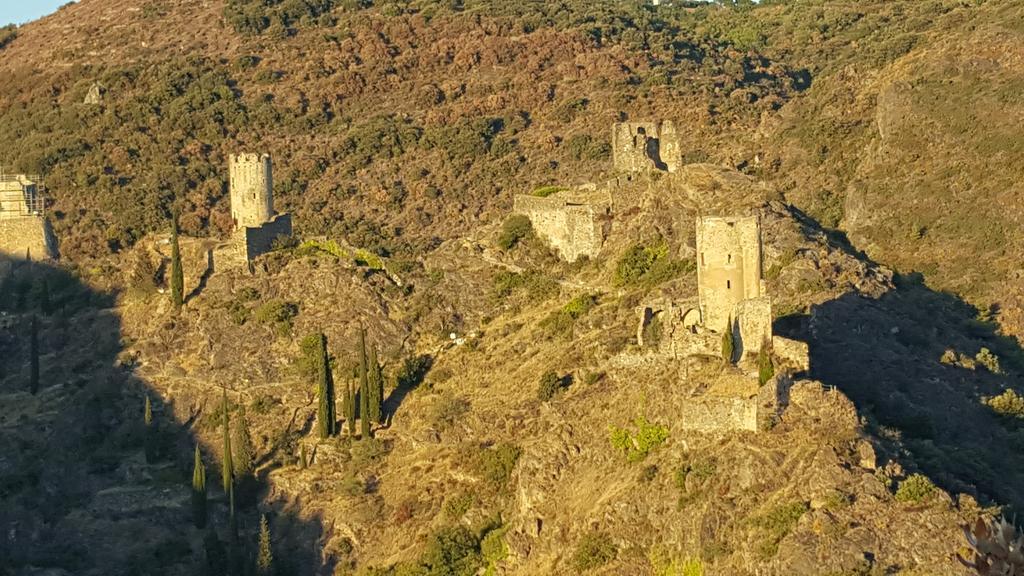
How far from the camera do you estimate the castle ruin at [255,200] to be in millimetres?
79375

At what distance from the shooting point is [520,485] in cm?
6172

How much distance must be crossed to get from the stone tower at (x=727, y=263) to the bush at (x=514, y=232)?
18.1 m

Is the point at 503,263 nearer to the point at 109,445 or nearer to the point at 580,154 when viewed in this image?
the point at 109,445

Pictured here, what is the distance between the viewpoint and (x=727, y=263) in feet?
194

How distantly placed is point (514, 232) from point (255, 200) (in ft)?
34.1

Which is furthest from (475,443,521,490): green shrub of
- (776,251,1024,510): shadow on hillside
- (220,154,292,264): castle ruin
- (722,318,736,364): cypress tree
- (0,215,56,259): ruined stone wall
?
(0,215,56,259): ruined stone wall

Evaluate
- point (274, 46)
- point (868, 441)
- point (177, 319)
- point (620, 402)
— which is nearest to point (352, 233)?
point (177, 319)

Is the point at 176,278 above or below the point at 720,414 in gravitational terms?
above

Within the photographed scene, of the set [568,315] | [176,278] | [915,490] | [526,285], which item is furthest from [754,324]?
[176,278]

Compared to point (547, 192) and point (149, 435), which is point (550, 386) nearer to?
point (149, 435)

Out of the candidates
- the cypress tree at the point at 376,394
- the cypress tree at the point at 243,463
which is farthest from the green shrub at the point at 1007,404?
the cypress tree at the point at 243,463

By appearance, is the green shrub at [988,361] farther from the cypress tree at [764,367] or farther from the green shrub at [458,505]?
the green shrub at [458,505]

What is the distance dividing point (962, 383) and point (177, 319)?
2827cm

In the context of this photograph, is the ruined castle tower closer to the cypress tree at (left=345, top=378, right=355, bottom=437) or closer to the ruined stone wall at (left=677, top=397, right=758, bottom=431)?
the cypress tree at (left=345, top=378, right=355, bottom=437)
